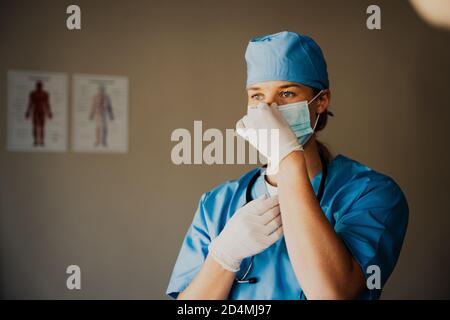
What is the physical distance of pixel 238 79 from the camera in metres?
1.51

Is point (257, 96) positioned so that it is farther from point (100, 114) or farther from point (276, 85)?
point (100, 114)

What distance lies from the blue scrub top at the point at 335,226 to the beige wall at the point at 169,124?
371 millimetres

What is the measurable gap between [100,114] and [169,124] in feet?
0.74

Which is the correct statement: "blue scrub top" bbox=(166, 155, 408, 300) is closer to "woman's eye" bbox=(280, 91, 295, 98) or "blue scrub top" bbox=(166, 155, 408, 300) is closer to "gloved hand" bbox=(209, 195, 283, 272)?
Answer: "gloved hand" bbox=(209, 195, 283, 272)

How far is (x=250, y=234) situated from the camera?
3.04 ft

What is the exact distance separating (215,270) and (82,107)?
75 cm

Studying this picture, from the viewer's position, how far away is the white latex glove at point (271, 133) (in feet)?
3.01

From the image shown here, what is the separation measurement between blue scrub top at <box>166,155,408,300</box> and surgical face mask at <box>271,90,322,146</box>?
0.12m

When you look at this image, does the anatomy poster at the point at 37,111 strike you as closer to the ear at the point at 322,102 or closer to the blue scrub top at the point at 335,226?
the blue scrub top at the point at 335,226

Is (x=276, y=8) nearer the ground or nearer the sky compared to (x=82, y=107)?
nearer the sky

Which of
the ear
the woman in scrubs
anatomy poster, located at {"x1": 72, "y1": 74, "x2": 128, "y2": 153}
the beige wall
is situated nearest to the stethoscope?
the woman in scrubs
